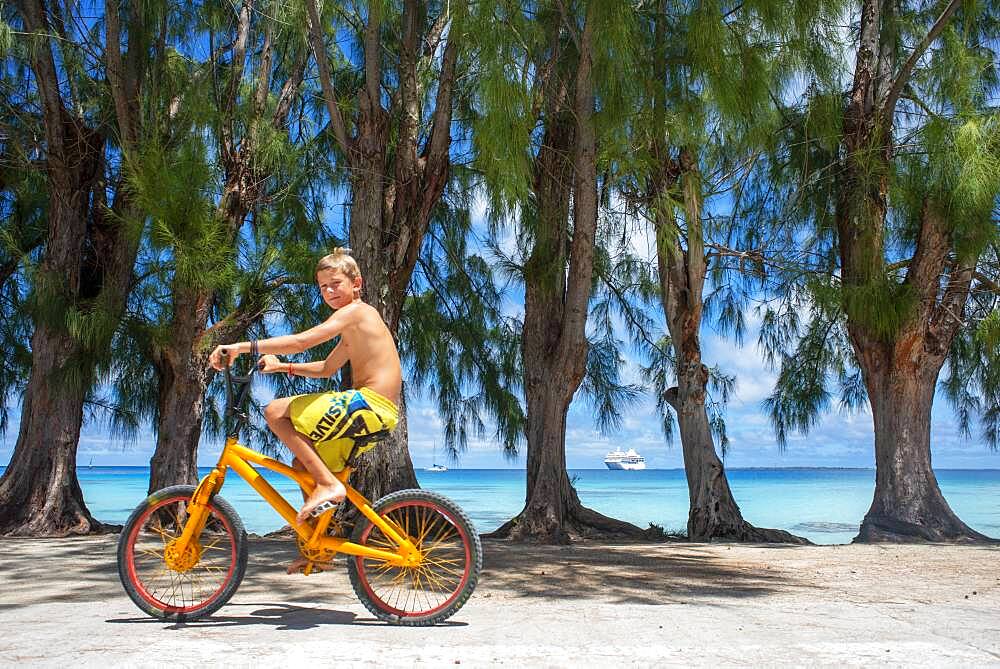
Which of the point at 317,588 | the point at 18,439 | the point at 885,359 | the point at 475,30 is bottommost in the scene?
the point at 317,588

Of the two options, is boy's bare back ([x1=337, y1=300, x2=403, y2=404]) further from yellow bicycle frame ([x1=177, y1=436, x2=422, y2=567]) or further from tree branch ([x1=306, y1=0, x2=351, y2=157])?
tree branch ([x1=306, y1=0, x2=351, y2=157])

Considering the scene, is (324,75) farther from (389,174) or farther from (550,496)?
(550,496)

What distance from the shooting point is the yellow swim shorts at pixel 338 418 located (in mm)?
3023

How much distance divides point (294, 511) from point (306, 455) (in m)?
0.23

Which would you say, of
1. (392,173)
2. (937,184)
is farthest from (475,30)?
(937,184)

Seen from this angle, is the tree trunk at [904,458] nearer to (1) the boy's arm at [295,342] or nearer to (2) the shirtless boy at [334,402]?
(2) the shirtless boy at [334,402]

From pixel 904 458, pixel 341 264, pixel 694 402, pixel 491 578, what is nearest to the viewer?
pixel 341 264

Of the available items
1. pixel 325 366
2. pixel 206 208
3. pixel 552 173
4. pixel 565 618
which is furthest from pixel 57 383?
pixel 565 618

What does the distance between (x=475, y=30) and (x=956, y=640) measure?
13.9ft

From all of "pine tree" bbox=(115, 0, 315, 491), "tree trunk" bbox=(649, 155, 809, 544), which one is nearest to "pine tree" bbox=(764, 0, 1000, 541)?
"tree trunk" bbox=(649, 155, 809, 544)

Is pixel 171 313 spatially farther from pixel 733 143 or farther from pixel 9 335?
pixel 733 143

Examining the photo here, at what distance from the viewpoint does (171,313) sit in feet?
24.5

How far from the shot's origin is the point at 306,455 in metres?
3.04

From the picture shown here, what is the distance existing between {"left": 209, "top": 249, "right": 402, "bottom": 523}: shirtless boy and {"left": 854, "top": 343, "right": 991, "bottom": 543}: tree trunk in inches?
219
